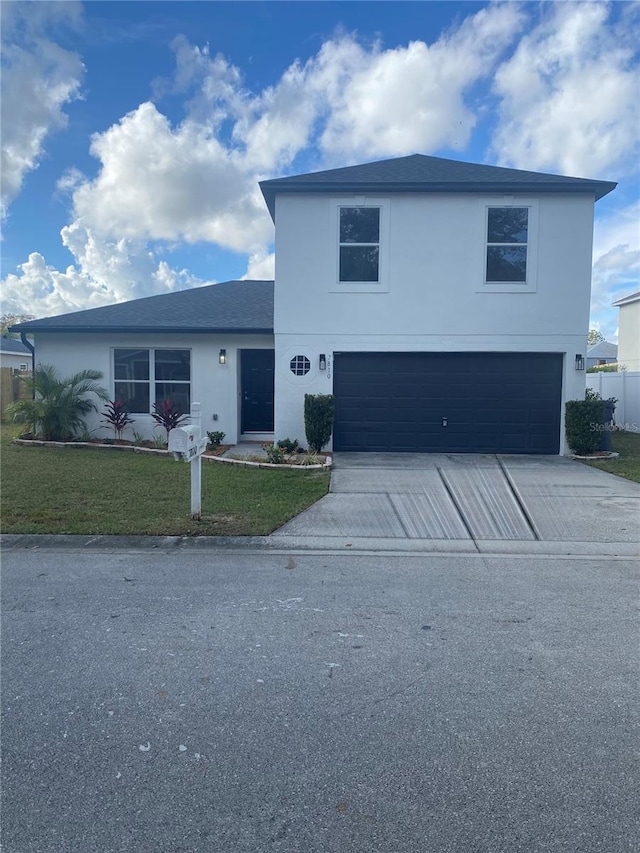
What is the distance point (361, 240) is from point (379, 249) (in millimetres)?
439

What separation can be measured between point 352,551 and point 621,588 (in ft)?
8.70

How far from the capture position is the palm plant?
12.8 metres

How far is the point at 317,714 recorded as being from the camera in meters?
3.05

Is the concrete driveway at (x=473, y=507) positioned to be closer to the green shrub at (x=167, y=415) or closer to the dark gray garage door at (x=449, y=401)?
the dark gray garage door at (x=449, y=401)

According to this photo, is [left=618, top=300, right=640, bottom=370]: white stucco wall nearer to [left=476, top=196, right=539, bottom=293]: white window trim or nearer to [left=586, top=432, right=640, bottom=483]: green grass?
[left=586, top=432, right=640, bottom=483]: green grass

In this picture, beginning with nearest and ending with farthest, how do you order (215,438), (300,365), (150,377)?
(300,365) → (215,438) → (150,377)

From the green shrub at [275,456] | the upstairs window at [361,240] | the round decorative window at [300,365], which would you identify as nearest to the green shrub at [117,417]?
the green shrub at [275,456]

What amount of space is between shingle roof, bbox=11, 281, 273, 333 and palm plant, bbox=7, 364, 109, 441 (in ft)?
3.73

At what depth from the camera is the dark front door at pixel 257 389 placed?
13508 mm

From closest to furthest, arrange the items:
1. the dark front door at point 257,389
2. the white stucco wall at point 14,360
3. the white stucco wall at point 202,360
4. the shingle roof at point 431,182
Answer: the shingle roof at point 431,182
the white stucco wall at point 202,360
the dark front door at point 257,389
the white stucco wall at point 14,360

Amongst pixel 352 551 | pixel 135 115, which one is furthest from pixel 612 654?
pixel 135 115

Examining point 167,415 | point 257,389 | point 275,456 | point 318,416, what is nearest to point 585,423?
point 318,416

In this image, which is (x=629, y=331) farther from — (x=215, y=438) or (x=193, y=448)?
(x=193, y=448)

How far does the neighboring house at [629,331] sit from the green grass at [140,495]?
76.5 ft
